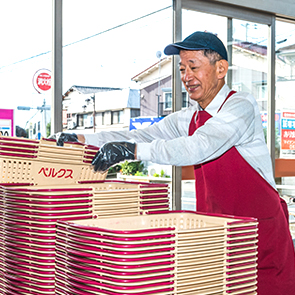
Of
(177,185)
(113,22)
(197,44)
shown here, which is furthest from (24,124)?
(197,44)

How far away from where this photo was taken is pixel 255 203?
1.63 meters

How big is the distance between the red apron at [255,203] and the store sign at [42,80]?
2048 mm

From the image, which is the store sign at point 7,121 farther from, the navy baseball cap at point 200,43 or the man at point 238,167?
the navy baseball cap at point 200,43

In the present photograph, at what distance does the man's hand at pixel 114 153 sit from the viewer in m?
1.32

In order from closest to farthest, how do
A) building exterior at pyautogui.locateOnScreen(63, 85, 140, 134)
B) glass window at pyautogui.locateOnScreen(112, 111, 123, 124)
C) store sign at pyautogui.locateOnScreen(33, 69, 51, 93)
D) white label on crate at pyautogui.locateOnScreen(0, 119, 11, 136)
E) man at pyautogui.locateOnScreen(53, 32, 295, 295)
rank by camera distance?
man at pyautogui.locateOnScreen(53, 32, 295, 295) → white label on crate at pyautogui.locateOnScreen(0, 119, 11, 136) → store sign at pyautogui.locateOnScreen(33, 69, 51, 93) → building exterior at pyautogui.locateOnScreen(63, 85, 140, 134) → glass window at pyautogui.locateOnScreen(112, 111, 123, 124)

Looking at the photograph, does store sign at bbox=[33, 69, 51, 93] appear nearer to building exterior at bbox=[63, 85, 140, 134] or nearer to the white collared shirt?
building exterior at bbox=[63, 85, 140, 134]

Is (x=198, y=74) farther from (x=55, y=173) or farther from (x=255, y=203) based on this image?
(x=55, y=173)

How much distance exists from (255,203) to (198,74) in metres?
0.51

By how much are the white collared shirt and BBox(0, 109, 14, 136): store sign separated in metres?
1.54

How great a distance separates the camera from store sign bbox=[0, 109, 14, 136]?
320cm

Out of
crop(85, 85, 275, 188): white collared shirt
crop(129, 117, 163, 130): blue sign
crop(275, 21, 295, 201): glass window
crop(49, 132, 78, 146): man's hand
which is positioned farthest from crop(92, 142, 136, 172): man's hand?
crop(275, 21, 295, 201): glass window

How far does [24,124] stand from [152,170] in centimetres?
131

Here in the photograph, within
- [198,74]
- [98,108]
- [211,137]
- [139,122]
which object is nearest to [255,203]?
[211,137]

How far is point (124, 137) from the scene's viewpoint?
191 cm
